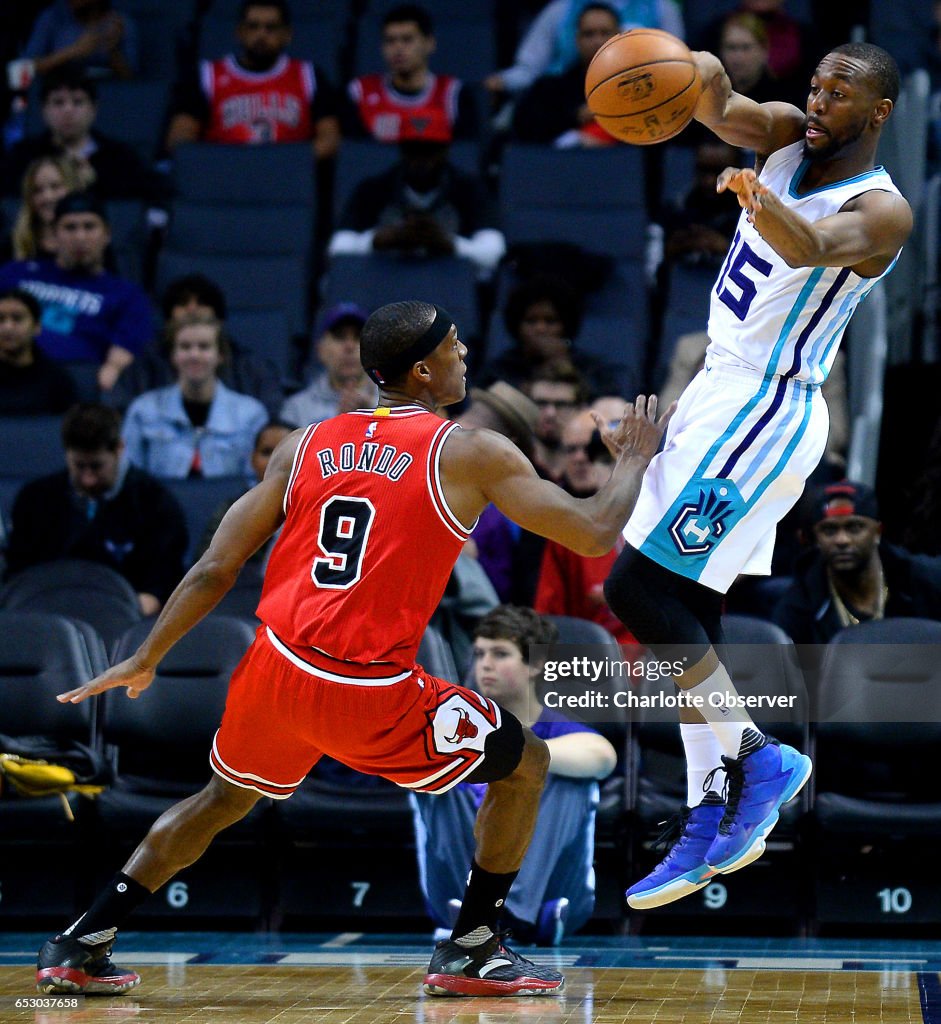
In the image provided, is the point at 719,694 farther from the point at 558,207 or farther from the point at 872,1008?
the point at 558,207

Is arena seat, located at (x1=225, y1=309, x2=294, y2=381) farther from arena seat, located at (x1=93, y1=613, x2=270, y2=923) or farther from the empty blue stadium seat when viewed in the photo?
arena seat, located at (x1=93, y1=613, x2=270, y2=923)

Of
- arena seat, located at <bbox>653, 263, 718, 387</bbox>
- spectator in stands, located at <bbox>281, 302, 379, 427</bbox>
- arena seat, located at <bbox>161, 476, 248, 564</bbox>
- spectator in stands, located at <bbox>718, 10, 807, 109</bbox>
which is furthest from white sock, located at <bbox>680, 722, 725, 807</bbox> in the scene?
spectator in stands, located at <bbox>718, 10, 807, 109</bbox>

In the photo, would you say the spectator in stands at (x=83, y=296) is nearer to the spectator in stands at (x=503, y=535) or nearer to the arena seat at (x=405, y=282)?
the arena seat at (x=405, y=282)

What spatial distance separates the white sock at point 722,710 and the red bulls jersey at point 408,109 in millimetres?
6538

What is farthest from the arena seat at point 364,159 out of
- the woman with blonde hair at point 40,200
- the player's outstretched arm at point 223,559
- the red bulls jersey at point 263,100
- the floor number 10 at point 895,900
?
the player's outstretched arm at point 223,559

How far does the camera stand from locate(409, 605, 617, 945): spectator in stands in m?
6.76

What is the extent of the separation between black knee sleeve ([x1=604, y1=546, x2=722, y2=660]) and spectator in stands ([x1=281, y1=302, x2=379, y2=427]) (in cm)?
380

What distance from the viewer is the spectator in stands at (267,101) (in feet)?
36.9

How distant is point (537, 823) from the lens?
6816 mm

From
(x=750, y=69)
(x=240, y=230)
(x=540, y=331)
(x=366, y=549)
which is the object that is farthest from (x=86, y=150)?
(x=366, y=549)

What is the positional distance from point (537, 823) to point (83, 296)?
179 inches

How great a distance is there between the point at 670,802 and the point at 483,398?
2.19m

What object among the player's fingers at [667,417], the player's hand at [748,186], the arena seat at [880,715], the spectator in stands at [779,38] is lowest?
the arena seat at [880,715]

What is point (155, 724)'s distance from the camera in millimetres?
7359
